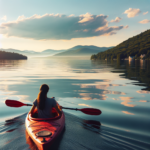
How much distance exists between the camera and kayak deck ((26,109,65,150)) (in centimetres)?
494

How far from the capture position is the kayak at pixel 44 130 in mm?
4938

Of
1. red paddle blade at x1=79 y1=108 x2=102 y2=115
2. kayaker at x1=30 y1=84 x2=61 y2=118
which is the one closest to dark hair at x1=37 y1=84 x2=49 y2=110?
kayaker at x1=30 y1=84 x2=61 y2=118

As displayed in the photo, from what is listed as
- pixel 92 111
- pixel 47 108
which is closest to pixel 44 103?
pixel 47 108

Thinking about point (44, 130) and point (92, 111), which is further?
point (92, 111)

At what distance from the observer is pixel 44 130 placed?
5.59 meters

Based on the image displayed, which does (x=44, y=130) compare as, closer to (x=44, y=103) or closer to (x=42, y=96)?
(x=44, y=103)

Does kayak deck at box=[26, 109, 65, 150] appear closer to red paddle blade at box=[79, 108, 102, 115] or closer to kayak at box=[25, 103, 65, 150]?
kayak at box=[25, 103, 65, 150]

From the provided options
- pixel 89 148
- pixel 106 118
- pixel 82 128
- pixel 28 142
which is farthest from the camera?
pixel 106 118

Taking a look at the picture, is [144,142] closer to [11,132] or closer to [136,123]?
[136,123]

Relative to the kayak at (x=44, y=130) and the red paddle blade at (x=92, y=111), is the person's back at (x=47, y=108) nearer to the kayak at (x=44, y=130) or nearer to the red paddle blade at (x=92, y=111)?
the kayak at (x=44, y=130)

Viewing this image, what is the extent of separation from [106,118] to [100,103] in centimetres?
289

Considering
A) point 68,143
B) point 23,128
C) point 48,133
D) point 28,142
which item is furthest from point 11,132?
point 68,143

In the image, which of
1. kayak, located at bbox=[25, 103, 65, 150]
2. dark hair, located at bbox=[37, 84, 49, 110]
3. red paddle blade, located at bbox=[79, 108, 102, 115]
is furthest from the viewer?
red paddle blade, located at bbox=[79, 108, 102, 115]

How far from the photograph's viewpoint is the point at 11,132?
20.6 feet
